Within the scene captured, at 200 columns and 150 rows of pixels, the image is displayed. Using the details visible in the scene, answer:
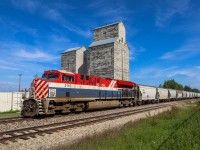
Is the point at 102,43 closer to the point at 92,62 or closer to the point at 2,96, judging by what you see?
the point at 92,62

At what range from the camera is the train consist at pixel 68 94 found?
53.5 feet

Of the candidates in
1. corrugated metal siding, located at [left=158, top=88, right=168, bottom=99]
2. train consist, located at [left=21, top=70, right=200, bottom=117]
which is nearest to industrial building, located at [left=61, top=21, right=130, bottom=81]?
corrugated metal siding, located at [left=158, top=88, right=168, bottom=99]

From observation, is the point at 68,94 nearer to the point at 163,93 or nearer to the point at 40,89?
the point at 40,89

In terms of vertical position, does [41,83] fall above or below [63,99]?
above

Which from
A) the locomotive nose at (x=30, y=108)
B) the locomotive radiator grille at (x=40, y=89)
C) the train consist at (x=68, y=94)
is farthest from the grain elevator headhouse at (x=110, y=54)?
the locomotive nose at (x=30, y=108)

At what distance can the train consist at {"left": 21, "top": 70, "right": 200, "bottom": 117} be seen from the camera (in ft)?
53.5

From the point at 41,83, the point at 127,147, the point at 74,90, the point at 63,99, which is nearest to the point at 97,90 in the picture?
the point at 74,90

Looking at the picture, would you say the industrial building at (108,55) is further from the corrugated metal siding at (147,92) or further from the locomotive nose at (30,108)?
the locomotive nose at (30,108)

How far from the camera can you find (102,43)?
54750 mm

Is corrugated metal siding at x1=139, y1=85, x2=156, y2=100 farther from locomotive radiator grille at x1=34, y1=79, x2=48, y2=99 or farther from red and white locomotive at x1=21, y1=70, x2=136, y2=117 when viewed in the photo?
locomotive radiator grille at x1=34, y1=79, x2=48, y2=99

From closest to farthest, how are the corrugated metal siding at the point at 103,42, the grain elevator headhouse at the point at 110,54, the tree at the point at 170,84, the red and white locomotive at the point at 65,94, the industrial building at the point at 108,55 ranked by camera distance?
1. the red and white locomotive at the point at 65,94
2. the grain elevator headhouse at the point at 110,54
3. the industrial building at the point at 108,55
4. the corrugated metal siding at the point at 103,42
5. the tree at the point at 170,84

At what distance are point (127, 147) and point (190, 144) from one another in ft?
6.37

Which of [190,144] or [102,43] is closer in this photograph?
[190,144]

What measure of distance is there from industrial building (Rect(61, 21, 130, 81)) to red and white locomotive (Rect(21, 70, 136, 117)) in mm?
26122
